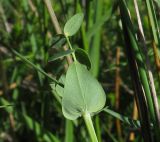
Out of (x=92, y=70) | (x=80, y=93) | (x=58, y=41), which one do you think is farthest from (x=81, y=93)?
(x=92, y=70)

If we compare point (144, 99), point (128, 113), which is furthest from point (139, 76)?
point (128, 113)

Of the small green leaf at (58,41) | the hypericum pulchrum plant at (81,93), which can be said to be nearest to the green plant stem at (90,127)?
the hypericum pulchrum plant at (81,93)

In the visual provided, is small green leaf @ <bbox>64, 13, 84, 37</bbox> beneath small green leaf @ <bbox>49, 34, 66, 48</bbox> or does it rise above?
above

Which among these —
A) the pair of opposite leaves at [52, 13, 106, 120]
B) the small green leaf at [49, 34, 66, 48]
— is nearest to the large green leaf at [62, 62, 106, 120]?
the pair of opposite leaves at [52, 13, 106, 120]

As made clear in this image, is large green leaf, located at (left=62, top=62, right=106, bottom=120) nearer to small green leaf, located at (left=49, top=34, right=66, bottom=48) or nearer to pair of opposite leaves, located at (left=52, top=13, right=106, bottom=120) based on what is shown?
pair of opposite leaves, located at (left=52, top=13, right=106, bottom=120)

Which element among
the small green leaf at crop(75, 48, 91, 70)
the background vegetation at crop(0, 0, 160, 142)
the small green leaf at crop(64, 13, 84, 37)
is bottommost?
the background vegetation at crop(0, 0, 160, 142)

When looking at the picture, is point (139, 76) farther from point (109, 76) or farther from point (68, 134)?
point (109, 76)

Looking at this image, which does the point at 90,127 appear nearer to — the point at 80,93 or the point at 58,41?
the point at 80,93
